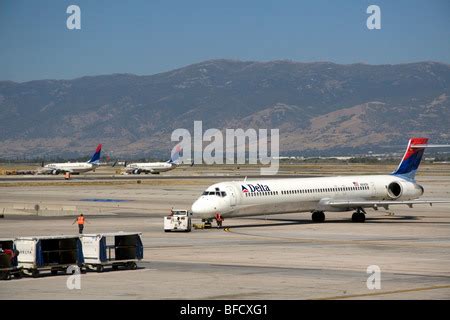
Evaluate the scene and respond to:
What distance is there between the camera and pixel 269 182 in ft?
232

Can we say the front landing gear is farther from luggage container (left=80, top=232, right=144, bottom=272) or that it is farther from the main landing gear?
luggage container (left=80, top=232, right=144, bottom=272)

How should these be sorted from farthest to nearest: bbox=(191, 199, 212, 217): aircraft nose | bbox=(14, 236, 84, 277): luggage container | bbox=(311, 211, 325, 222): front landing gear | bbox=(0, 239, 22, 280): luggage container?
bbox=(311, 211, 325, 222): front landing gear < bbox=(191, 199, 212, 217): aircraft nose < bbox=(14, 236, 84, 277): luggage container < bbox=(0, 239, 22, 280): luggage container

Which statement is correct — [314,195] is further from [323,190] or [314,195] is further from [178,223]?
[178,223]

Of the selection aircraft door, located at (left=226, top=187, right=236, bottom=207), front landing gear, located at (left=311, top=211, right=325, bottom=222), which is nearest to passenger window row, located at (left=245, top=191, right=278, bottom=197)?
aircraft door, located at (left=226, top=187, right=236, bottom=207)

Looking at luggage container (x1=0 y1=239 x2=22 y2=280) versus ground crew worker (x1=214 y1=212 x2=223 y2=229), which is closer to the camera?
luggage container (x1=0 y1=239 x2=22 y2=280)

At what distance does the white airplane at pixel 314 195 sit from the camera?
220 ft

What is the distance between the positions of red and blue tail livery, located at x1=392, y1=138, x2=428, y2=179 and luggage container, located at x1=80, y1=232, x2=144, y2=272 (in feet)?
134

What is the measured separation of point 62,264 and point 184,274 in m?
5.05

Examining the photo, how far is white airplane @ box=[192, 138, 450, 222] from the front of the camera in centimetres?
6719

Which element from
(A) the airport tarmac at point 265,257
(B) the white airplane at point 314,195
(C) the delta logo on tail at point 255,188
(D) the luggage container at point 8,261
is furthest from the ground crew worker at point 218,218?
(D) the luggage container at point 8,261

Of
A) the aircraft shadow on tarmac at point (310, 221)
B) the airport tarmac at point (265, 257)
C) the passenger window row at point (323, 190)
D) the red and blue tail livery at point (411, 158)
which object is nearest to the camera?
the airport tarmac at point (265, 257)

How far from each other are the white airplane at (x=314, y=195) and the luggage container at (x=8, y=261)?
89.5 ft

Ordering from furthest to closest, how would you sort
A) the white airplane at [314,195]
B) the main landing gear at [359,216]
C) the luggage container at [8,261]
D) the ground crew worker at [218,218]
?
1. the main landing gear at [359,216]
2. the white airplane at [314,195]
3. the ground crew worker at [218,218]
4. the luggage container at [8,261]

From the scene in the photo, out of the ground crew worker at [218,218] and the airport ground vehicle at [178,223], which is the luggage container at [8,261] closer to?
the airport ground vehicle at [178,223]
